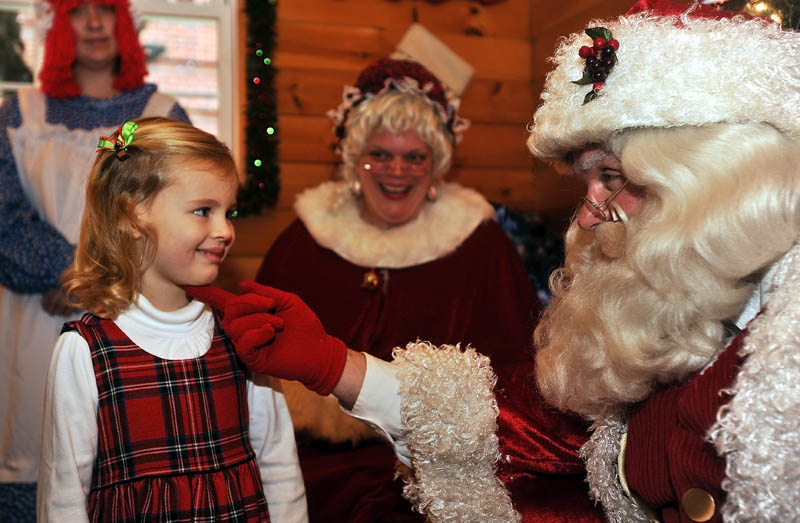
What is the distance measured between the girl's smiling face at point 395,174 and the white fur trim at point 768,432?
1.83 m

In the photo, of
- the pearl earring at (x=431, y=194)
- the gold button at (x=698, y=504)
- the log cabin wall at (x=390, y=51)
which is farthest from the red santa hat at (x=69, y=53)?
the gold button at (x=698, y=504)

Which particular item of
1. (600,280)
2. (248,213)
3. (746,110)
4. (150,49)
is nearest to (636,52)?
(746,110)

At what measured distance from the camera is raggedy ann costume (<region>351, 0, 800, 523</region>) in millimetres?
1044

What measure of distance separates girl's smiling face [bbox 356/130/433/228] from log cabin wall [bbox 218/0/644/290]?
517 mm

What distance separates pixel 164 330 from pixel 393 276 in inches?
48.8

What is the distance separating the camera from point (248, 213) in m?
3.26

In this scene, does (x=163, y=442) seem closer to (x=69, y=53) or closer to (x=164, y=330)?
(x=164, y=330)

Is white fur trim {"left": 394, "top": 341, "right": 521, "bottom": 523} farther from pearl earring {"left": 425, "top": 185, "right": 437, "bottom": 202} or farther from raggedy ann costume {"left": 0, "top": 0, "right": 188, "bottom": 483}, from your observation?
raggedy ann costume {"left": 0, "top": 0, "right": 188, "bottom": 483}

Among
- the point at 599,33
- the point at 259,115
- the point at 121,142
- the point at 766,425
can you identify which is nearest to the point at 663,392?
the point at 766,425

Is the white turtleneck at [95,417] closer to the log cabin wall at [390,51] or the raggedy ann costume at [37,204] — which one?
the raggedy ann costume at [37,204]

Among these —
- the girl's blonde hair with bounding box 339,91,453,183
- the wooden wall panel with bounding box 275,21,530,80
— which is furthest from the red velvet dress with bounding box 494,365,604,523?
the wooden wall panel with bounding box 275,21,530,80

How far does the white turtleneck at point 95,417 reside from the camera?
4.62ft

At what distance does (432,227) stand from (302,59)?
1.13 metres

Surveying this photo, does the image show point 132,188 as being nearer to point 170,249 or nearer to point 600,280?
point 170,249
